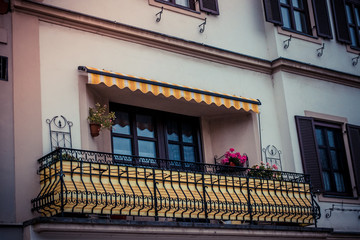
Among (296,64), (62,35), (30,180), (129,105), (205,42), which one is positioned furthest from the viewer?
(296,64)

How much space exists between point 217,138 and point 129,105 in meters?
2.26

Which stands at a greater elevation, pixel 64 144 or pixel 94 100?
pixel 94 100

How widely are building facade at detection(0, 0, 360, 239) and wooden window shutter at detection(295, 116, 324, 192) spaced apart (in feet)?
0.10

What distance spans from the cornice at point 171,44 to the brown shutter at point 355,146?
121cm

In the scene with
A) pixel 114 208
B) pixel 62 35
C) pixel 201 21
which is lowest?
pixel 114 208

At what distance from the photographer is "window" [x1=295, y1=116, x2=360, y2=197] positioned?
13.8 meters

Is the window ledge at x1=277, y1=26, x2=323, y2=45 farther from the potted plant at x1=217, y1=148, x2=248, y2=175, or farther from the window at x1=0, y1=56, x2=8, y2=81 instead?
the window at x1=0, y1=56, x2=8, y2=81

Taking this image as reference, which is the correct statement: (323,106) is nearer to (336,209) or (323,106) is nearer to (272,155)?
(272,155)

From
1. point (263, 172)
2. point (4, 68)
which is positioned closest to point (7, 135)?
point (4, 68)

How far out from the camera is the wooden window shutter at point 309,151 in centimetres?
1370

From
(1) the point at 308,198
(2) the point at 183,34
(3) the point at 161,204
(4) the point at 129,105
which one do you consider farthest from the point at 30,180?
(1) the point at 308,198

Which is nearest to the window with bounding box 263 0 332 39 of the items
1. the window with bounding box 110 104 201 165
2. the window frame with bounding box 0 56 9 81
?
the window with bounding box 110 104 201 165

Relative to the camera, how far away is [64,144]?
34.6 feet

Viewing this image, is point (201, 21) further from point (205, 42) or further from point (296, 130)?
point (296, 130)
